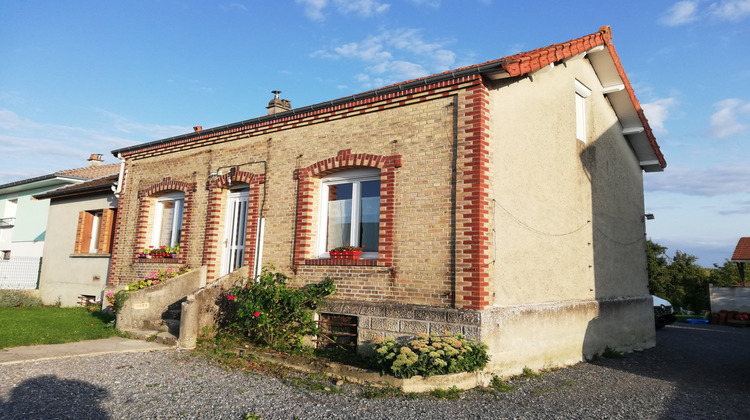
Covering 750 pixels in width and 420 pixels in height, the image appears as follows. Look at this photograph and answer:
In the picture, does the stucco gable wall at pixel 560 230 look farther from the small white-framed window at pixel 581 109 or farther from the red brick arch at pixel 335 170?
the red brick arch at pixel 335 170

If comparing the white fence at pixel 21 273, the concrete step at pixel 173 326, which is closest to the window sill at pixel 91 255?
the white fence at pixel 21 273

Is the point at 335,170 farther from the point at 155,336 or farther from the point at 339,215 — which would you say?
the point at 155,336

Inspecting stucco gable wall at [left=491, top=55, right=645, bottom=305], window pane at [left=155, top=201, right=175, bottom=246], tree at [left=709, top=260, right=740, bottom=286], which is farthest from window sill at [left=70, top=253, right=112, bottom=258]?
tree at [left=709, top=260, right=740, bottom=286]

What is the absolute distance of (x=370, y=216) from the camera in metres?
8.23

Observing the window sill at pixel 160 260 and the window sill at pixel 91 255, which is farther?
the window sill at pixel 91 255

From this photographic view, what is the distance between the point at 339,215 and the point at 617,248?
665 centimetres

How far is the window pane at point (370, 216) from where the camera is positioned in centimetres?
812

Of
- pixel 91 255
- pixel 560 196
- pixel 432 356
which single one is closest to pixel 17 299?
pixel 91 255

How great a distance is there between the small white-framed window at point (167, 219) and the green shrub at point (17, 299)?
5.44m

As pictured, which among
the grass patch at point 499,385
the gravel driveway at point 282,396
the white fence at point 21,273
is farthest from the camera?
the white fence at point 21,273

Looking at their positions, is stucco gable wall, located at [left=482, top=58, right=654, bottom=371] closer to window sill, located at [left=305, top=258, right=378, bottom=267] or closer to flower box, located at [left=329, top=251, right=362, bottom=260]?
window sill, located at [left=305, top=258, right=378, bottom=267]

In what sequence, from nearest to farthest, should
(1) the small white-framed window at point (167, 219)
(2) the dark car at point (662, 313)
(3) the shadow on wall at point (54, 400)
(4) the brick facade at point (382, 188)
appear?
(3) the shadow on wall at point (54, 400) < (4) the brick facade at point (382, 188) < (1) the small white-framed window at point (167, 219) < (2) the dark car at point (662, 313)

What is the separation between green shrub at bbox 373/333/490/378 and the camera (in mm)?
5852

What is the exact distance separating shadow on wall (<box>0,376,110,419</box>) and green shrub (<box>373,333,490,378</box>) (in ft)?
10.4
